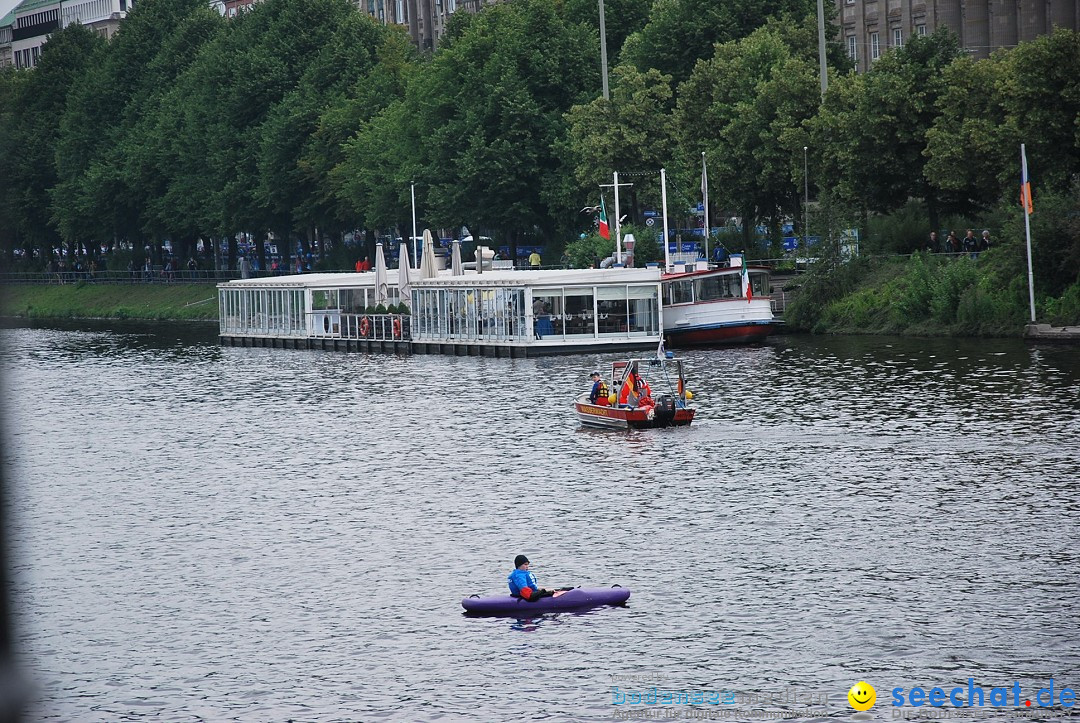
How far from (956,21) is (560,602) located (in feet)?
343

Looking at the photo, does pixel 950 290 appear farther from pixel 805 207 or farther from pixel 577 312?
pixel 577 312

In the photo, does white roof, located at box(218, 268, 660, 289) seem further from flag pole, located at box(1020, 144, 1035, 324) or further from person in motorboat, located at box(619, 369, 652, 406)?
person in motorboat, located at box(619, 369, 652, 406)

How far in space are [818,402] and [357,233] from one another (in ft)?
381

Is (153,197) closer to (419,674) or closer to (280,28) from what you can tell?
(280,28)

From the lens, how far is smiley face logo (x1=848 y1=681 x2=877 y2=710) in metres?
22.0

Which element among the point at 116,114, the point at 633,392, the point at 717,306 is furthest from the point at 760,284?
the point at 116,114

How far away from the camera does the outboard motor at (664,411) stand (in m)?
54.5

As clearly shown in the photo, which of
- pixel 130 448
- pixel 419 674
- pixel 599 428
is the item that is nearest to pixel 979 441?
pixel 599 428

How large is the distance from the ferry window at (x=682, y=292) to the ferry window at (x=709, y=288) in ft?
1.83

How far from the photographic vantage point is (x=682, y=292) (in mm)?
91250

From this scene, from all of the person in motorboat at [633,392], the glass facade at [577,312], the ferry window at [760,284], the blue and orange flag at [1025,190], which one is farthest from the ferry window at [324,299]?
the person in motorboat at [633,392]

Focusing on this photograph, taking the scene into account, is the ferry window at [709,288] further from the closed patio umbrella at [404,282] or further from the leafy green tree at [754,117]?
the closed patio umbrella at [404,282]

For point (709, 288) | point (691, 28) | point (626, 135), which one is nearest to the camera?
point (709, 288)

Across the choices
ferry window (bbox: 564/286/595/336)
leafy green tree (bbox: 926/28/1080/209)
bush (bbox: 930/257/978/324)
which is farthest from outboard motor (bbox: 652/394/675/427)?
ferry window (bbox: 564/286/595/336)
